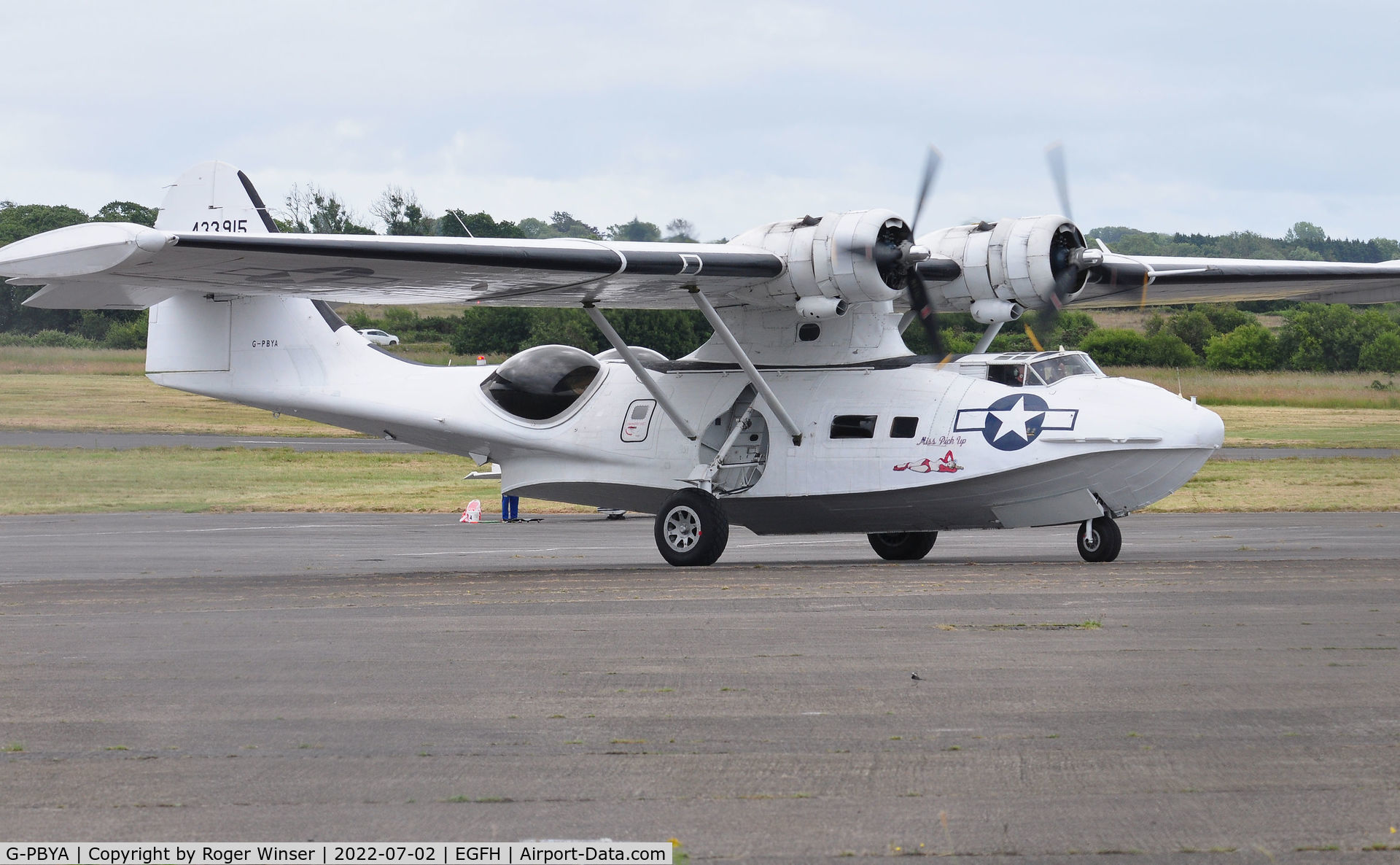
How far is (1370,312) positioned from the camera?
73375 millimetres

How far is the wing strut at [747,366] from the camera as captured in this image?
16.5 m

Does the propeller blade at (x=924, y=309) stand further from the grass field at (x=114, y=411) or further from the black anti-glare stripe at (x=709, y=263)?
the grass field at (x=114, y=411)

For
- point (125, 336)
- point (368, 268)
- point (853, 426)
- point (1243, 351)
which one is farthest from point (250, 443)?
point (1243, 351)

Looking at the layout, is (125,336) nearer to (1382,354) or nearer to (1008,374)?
(1008,374)

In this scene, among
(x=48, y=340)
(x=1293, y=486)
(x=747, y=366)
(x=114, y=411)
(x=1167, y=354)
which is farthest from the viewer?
(x=1167, y=354)

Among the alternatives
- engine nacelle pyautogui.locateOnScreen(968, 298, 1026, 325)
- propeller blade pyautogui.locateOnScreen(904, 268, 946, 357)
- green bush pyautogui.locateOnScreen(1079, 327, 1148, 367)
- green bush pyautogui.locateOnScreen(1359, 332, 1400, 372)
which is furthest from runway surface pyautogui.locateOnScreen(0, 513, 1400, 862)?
green bush pyautogui.locateOnScreen(1359, 332, 1400, 372)

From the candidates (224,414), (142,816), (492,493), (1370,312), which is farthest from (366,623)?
(1370,312)

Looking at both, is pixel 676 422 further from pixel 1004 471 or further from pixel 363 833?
pixel 363 833

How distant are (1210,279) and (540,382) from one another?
31.4 ft

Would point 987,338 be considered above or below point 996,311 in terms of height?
below

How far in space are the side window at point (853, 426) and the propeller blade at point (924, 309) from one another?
132 centimetres

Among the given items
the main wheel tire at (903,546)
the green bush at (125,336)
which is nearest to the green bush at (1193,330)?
the green bush at (125,336)

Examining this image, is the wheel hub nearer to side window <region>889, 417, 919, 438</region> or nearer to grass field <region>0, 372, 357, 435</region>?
side window <region>889, 417, 919, 438</region>

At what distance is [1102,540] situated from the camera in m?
16.2
